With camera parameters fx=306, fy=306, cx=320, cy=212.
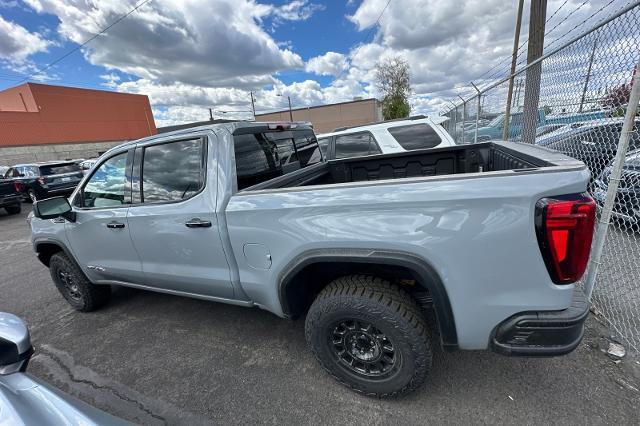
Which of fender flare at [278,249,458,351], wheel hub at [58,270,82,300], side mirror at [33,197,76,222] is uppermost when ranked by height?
side mirror at [33,197,76,222]

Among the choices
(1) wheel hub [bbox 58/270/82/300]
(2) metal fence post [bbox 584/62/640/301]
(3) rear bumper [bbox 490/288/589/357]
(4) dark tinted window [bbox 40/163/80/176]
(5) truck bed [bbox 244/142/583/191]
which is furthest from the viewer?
(4) dark tinted window [bbox 40/163/80/176]

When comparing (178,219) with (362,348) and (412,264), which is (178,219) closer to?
(362,348)

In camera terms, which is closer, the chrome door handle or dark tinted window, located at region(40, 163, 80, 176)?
the chrome door handle

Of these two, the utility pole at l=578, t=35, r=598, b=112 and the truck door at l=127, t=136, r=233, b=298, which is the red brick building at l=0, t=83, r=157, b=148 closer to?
the truck door at l=127, t=136, r=233, b=298

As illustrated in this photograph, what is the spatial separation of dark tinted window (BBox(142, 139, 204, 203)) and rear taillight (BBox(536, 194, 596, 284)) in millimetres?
2100

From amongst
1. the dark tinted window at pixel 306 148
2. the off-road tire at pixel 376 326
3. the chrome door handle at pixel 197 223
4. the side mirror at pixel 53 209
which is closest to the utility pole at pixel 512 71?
the dark tinted window at pixel 306 148

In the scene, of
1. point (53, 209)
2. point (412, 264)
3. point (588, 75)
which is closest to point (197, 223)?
point (412, 264)

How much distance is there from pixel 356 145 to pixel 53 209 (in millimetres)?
4350

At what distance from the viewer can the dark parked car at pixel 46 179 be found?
11.2 meters

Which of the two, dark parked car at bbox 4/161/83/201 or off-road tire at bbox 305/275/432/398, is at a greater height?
dark parked car at bbox 4/161/83/201

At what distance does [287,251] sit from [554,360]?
2.10 metres

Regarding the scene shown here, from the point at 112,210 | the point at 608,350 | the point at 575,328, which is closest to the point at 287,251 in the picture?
the point at 575,328

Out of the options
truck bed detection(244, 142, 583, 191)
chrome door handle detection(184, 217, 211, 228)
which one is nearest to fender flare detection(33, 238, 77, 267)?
chrome door handle detection(184, 217, 211, 228)

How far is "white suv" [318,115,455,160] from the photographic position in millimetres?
5082
